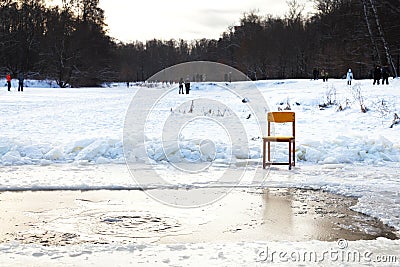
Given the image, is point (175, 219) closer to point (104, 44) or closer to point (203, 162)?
point (203, 162)

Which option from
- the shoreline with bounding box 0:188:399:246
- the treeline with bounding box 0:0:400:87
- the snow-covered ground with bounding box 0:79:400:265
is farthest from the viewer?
the treeline with bounding box 0:0:400:87

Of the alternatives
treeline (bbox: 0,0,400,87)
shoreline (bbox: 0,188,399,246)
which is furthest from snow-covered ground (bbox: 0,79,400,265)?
treeline (bbox: 0,0,400,87)

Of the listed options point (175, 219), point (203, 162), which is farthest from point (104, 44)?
point (175, 219)

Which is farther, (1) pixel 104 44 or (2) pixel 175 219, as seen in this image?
(1) pixel 104 44

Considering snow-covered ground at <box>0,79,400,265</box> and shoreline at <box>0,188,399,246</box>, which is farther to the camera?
shoreline at <box>0,188,399,246</box>

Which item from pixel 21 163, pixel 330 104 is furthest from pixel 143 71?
pixel 21 163

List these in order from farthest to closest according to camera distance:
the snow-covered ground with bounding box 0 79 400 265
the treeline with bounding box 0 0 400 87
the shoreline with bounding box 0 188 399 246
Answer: the treeline with bounding box 0 0 400 87
the shoreline with bounding box 0 188 399 246
the snow-covered ground with bounding box 0 79 400 265

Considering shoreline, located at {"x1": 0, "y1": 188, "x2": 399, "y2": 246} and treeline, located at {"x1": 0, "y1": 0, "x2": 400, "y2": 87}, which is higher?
treeline, located at {"x1": 0, "y1": 0, "x2": 400, "y2": 87}

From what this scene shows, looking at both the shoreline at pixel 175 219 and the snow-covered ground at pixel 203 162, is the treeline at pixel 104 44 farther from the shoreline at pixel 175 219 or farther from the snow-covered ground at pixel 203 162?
the shoreline at pixel 175 219

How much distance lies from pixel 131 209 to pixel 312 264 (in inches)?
119

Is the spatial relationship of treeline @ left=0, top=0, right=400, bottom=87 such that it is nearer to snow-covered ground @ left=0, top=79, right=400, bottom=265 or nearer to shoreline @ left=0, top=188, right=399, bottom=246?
snow-covered ground @ left=0, top=79, right=400, bottom=265

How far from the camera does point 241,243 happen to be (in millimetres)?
5609

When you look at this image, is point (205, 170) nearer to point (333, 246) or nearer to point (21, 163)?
point (21, 163)

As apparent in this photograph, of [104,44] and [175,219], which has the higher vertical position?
[104,44]
